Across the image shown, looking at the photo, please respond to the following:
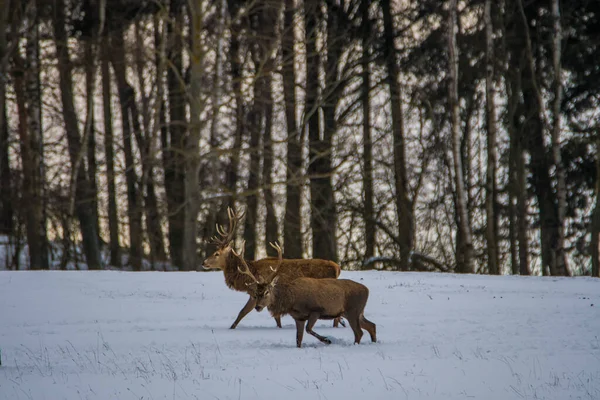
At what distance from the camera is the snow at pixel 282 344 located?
843 cm

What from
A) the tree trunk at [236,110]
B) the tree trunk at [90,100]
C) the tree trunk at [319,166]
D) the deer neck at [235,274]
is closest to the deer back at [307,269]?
the deer neck at [235,274]

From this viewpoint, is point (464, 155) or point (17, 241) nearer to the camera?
point (17, 241)

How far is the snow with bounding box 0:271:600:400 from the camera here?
8430 mm

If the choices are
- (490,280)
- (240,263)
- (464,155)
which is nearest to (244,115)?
(464,155)

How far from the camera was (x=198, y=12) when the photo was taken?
20.7 metres

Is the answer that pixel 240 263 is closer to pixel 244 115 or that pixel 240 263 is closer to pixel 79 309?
pixel 79 309

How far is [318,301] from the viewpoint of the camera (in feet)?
36.0

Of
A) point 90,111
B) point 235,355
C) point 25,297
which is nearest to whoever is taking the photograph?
point 235,355

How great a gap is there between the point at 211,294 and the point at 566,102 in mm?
13358

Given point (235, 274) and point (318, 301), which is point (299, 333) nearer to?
point (318, 301)

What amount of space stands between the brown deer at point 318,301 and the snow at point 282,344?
29cm

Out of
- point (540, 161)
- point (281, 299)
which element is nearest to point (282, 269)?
point (281, 299)

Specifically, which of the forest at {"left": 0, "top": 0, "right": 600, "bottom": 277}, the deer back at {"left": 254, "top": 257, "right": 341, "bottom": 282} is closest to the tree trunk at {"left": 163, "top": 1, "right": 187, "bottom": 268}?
the forest at {"left": 0, "top": 0, "right": 600, "bottom": 277}

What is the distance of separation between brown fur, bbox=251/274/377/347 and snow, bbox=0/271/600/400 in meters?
0.30
